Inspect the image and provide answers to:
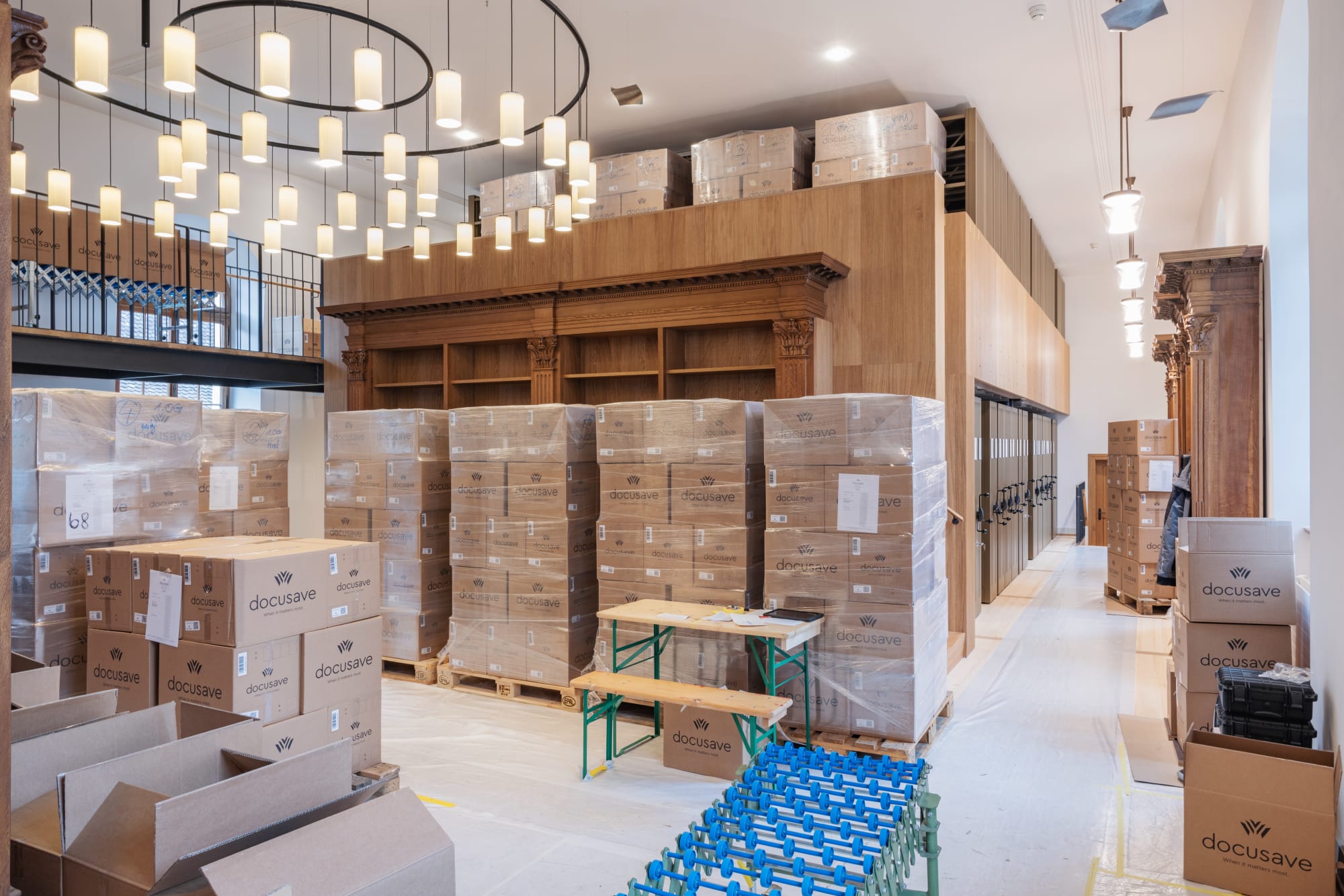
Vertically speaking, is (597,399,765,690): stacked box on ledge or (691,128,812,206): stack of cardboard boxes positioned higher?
(691,128,812,206): stack of cardboard boxes

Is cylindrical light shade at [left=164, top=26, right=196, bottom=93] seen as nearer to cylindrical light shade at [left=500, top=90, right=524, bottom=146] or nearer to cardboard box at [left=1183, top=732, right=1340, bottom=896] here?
cylindrical light shade at [left=500, top=90, right=524, bottom=146]

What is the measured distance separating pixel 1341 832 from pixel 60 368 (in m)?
8.22

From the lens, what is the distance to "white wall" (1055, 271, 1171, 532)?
13.8 meters

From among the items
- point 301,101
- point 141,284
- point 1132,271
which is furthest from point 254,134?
point 1132,271

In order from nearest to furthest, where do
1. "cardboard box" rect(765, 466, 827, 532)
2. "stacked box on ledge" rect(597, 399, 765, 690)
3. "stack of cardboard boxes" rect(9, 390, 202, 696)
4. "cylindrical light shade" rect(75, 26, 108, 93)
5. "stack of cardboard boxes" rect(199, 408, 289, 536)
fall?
"cylindrical light shade" rect(75, 26, 108, 93) < "stack of cardboard boxes" rect(9, 390, 202, 696) < "cardboard box" rect(765, 466, 827, 532) < "stacked box on ledge" rect(597, 399, 765, 690) < "stack of cardboard boxes" rect(199, 408, 289, 536)

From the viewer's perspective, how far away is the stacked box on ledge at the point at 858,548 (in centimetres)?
375

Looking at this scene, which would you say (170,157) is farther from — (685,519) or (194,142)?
(685,519)

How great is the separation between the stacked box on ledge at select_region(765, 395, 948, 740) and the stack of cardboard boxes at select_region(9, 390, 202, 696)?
2739 millimetres

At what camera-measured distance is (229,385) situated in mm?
8812

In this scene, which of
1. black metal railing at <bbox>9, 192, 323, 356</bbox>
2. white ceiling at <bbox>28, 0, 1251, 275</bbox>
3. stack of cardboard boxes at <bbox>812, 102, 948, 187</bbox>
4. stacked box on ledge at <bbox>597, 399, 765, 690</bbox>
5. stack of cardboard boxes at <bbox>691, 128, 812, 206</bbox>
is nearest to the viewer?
stacked box on ledge at <bbox>597, 399, 765, 690</bbox>

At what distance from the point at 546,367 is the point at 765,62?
281cm

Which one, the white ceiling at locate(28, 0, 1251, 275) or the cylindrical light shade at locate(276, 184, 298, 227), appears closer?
the cylindrical light shade at locate(276, 184, 298, 227)

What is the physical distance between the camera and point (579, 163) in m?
3.81

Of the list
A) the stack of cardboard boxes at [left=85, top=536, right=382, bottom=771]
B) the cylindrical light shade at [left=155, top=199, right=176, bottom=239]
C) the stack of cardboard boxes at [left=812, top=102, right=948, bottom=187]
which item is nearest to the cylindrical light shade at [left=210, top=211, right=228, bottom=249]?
the cylindrical light shade at [left=155, top=199, right=176, bottom=239]
